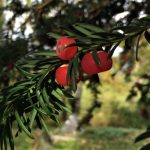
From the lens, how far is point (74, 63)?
5.22 ft

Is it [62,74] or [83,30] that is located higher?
[83,30]

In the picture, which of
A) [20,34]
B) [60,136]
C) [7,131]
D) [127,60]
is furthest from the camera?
[60,136]

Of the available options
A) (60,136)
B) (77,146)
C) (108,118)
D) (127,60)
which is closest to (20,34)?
(127,60)

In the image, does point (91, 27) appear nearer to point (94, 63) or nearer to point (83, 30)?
point (83, 30)

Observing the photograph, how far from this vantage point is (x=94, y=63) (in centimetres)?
160

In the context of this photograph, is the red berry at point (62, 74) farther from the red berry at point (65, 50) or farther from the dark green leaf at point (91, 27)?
the dark green leaf at point (91, 27)

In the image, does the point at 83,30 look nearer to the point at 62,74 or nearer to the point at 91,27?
the point at 91,27

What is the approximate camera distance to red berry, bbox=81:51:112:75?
1603mm

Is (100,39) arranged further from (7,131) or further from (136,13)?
(136,13)

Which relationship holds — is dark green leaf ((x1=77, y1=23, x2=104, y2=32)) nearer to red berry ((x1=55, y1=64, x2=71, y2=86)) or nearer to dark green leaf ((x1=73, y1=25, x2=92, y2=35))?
dark green leaf ((x1=73, y1=25, x2=92, y2=35))

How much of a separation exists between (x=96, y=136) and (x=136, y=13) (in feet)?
43.8

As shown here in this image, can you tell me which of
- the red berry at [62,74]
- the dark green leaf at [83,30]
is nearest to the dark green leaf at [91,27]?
the dark green leaf at [83,30]

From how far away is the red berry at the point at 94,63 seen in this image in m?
1.60

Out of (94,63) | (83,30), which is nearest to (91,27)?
(83,30)
